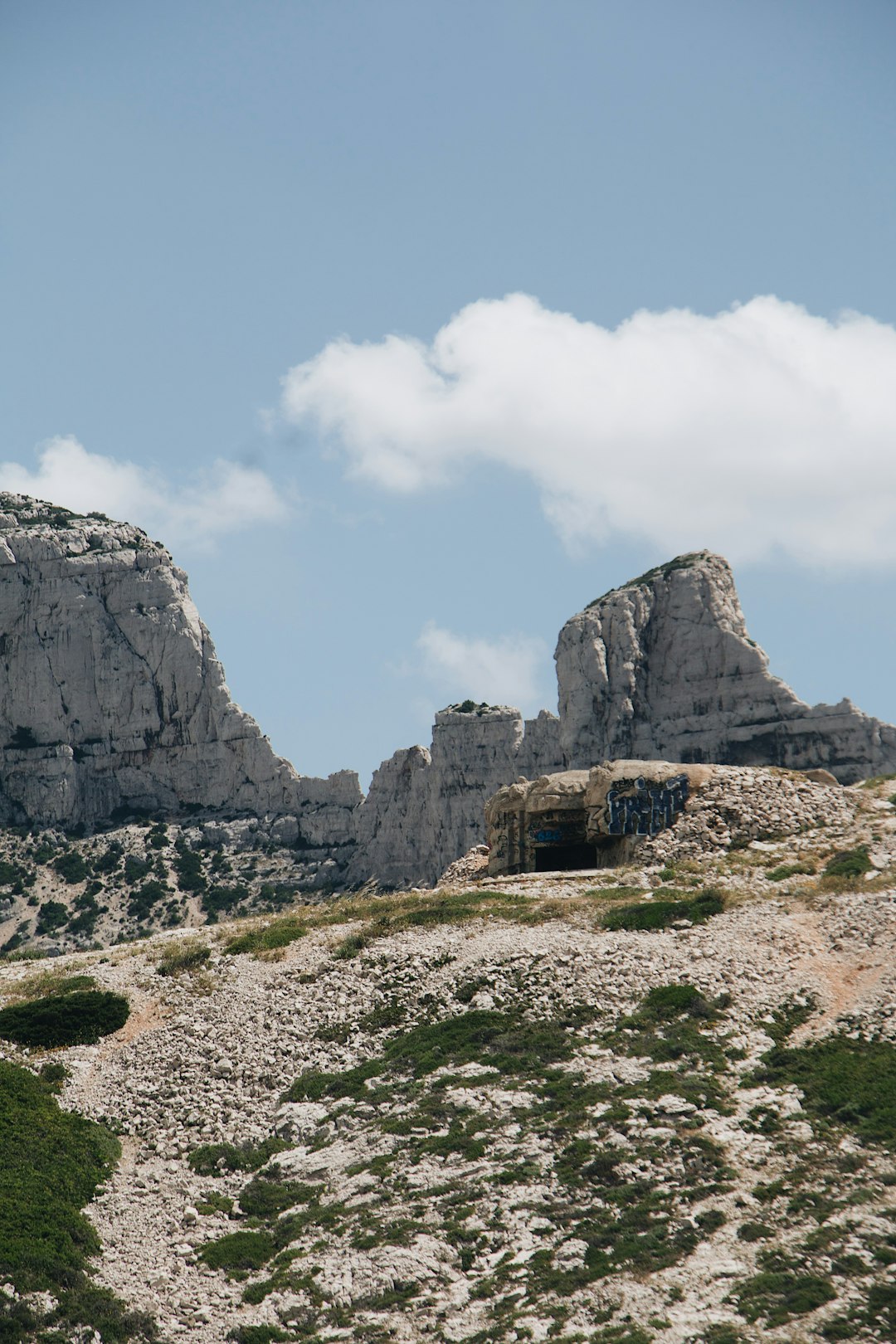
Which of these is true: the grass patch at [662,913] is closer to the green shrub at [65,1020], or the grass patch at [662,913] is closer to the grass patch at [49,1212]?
the green shrub at [65,1020]

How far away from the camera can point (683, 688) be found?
14475cm

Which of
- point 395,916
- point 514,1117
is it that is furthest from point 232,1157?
point 395,916

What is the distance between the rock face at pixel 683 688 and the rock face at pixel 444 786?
6665mm

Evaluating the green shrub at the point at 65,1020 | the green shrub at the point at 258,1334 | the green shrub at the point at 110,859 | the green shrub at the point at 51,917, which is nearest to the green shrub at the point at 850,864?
the green shrub at the point at 65,1020

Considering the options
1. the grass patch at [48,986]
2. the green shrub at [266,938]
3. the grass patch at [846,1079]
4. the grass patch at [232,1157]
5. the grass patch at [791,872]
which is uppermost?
the grass patch at [791,872]

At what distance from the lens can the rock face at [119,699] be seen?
491ft

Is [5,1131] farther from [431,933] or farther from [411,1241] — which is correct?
[431,933]

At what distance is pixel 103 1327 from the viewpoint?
26.0m

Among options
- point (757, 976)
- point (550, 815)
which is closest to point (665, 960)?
point (757, 976)

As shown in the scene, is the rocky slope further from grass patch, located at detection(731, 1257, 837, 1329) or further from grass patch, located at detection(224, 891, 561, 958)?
grass patch, located at detection(224, 891, 561, 958)

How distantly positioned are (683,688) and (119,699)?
58084 mm

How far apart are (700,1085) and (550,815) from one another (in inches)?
1140

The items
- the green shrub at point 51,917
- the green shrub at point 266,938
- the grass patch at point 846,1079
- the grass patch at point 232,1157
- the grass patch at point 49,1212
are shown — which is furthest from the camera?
the green shrub at point 51,917

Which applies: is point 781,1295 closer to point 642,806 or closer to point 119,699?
point 642,806
